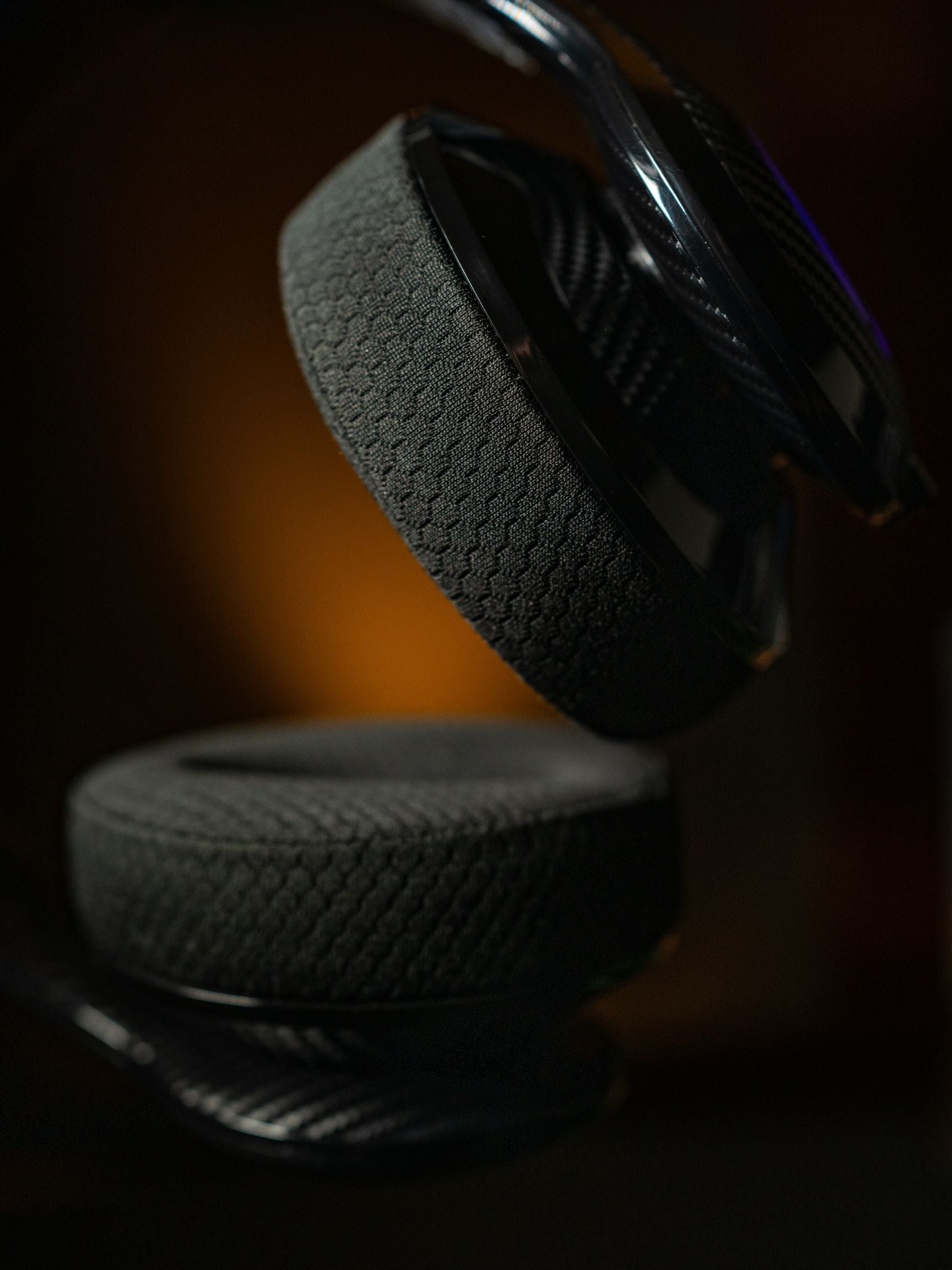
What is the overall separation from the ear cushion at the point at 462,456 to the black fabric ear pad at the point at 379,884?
6 cm

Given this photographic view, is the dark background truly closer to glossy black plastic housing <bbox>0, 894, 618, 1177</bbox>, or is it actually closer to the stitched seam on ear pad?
glossy black plastic housing <bbox>0, 894, 618, 1177</bbox>

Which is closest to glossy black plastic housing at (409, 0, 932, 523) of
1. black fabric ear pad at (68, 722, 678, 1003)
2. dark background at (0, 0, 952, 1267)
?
black fabric ear pad at (68, 722, 678, 1003)

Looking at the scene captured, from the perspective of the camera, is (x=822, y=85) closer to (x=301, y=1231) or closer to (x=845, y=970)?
(x=845, y=970)

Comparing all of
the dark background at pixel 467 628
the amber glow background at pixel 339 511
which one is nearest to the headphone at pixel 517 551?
the dark background at pixel 467 628

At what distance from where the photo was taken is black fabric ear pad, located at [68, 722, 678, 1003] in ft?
1.13

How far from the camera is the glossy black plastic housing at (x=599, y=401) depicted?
0.31m

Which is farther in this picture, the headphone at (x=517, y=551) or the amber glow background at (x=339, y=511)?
the amber glow background at (x=339, y=511)

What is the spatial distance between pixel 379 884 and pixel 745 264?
241mm

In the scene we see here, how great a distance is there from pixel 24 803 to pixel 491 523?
655mm

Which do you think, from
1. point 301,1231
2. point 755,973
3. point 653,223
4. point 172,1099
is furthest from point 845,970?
point 653,223

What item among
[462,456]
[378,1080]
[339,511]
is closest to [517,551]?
[462,456]

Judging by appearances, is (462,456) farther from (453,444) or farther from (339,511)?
(339,511)

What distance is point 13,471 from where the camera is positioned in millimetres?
809

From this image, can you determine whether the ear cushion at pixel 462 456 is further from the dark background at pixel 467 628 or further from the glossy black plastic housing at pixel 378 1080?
the dark background at pixel 467 628
